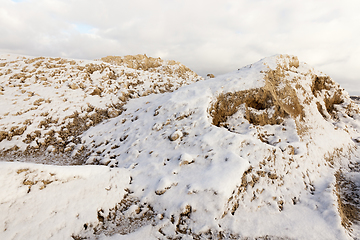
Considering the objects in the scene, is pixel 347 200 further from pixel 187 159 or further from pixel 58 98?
pixel 58 98

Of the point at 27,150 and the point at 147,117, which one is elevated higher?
the point at 147,117

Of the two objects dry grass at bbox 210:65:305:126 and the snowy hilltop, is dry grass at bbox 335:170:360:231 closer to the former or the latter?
the snowy hilltop

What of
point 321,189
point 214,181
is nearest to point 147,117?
point 214,181

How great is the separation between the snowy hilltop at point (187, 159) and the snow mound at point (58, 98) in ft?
0.29

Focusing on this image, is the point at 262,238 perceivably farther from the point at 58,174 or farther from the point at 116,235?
the point at 58,174

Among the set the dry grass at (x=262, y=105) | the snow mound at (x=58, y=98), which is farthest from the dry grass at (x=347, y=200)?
the snow mound at (x=58, y=98)

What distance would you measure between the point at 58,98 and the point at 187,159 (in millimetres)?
10961

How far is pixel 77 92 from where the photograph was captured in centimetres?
1277

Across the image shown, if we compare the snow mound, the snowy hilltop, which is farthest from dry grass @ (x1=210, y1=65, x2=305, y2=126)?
the snow mound

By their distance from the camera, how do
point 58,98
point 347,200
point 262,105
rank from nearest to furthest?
1. point 347,200
2. point 262,105
3. point 58,98

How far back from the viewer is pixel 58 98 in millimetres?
11836

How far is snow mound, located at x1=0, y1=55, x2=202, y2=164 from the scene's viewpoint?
9031 millimetres

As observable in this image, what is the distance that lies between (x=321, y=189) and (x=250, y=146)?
2.89 meters

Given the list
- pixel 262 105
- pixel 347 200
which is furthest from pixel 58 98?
pixel 347 200
